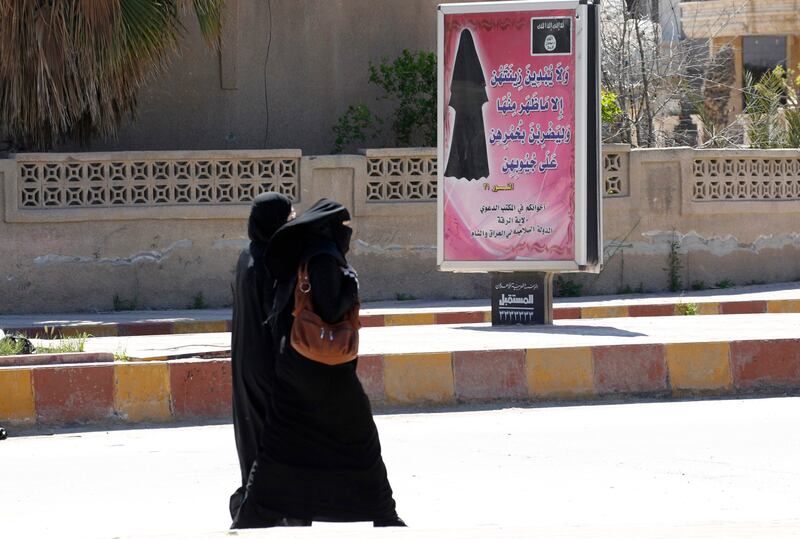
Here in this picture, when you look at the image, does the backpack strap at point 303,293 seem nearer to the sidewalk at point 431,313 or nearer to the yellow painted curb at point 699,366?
the yellow painted curb at point 699,366

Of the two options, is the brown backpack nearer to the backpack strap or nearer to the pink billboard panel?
the backpack strap

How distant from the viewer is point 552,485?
18.6 feet

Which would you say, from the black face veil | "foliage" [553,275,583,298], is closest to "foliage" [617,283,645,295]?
"foliage" [553,275,583,298]

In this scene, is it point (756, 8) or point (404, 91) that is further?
point (756, 8)

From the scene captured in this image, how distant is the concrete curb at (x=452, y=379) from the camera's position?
7.54 metres

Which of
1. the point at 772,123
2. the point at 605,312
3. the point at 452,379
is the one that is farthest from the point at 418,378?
the point at 772,123

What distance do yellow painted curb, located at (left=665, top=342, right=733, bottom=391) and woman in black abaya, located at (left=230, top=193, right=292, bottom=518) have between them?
431 centimetres

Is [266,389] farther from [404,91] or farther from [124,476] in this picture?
[404,91]

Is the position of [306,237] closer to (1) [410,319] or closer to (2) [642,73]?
(1) [410,319]

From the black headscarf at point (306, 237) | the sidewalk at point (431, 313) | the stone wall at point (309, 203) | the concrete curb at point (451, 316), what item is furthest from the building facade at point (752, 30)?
the black headscarf at point (306, 237)

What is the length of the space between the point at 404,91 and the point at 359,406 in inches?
401

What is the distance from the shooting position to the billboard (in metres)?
10.0

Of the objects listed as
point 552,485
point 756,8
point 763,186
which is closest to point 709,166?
point 763,186

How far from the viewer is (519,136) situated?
33.4ft
